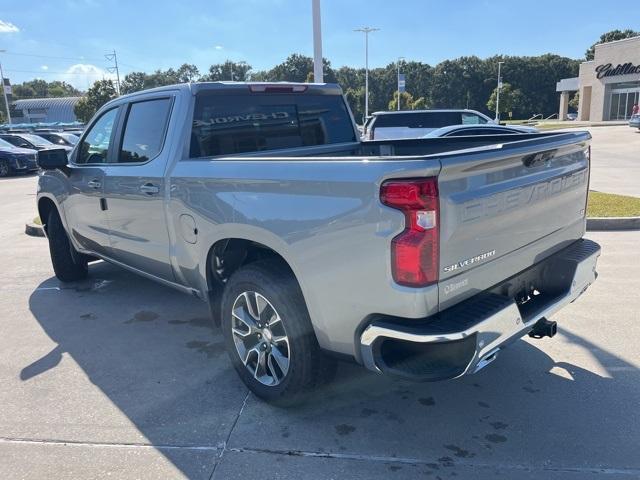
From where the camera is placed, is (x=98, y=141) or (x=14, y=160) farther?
(x=14, y=160)

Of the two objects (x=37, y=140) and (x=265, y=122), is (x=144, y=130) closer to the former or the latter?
(x=265, y=122)

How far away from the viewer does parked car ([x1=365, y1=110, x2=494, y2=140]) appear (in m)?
14.5

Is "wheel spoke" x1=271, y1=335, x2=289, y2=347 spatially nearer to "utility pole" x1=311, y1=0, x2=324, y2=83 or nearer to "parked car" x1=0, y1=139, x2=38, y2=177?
"utility pole" x1=311, y1=0, x2=324, y2=83

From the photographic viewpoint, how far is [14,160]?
20.8 meters

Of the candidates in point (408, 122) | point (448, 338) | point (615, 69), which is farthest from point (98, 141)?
point (615, 69)

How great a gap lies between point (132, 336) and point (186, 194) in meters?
1.68

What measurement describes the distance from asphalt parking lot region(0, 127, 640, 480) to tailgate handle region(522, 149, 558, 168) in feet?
4.94

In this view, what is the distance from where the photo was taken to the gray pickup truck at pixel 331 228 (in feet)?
8.00

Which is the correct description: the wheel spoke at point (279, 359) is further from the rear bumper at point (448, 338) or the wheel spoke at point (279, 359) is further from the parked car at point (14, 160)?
the parked car at point (14, 160)

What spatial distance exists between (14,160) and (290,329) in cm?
2170

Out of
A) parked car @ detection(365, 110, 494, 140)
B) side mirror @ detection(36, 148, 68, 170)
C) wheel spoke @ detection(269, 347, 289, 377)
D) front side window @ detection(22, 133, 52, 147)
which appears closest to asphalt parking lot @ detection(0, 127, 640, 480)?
wheel spoke @ detection(269, 347, 289, 377)

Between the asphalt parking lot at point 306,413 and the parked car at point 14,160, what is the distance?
1883 centimetres

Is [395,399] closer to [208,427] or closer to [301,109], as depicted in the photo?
[208,427]

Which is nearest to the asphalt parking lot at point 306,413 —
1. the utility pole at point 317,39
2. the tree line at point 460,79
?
the utility pole at point 317,39
